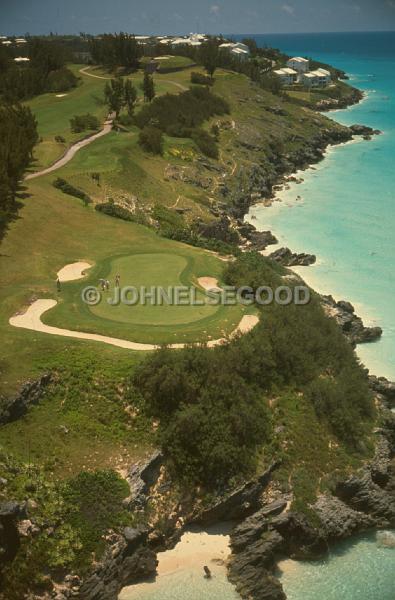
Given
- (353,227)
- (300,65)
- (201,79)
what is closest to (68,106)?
(201,79)

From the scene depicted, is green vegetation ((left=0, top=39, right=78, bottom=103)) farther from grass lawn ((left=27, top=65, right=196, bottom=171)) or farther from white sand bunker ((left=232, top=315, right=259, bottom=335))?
white sand bunker ((left=232, top=315, right=259, bottom=335))

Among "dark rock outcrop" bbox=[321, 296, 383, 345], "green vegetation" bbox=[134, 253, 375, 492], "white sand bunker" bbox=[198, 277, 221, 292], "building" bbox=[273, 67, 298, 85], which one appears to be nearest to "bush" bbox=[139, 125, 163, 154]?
"white sand bunker" bbox=[198, 277, 221, 292]

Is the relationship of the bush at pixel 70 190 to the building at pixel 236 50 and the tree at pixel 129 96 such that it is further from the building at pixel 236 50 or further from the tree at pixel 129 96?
the building at pixel 236 50

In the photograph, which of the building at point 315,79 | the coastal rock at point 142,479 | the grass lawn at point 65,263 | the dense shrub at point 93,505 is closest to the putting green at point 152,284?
the grass lawn at point 65,263

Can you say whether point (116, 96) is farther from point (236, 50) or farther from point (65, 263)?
point (236, 50)

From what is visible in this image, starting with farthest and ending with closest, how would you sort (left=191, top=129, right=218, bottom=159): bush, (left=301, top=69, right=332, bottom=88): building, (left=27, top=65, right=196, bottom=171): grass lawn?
(left=301, top=69, right=332, bottom=88): building < (left=191, top=129, right=218, bottom=159): bush < (left=27, top=65, right=196, bottom=171): grass lawn
